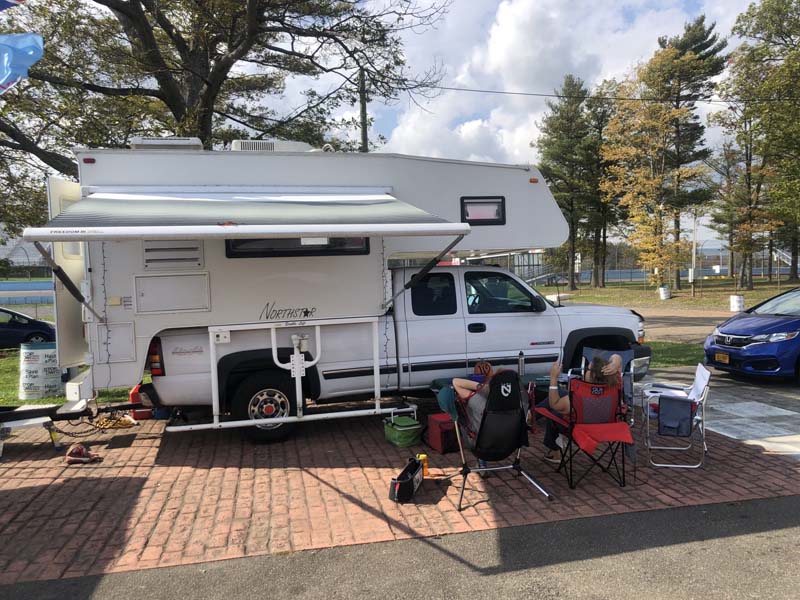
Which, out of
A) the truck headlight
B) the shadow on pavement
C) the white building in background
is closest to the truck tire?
the shadow on pavement

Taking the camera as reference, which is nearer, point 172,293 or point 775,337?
point 172,293

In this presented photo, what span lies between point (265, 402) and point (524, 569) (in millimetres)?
3232

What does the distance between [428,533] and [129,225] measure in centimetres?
325

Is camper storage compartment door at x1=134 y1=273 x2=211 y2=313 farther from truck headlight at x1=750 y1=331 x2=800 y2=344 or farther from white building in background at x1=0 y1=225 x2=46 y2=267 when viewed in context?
truck headlight at x1=750 y1=331 x2=800 y2=344

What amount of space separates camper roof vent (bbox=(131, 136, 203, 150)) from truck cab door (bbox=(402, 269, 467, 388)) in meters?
2.68

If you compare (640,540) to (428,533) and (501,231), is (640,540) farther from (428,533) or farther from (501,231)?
(501,231)

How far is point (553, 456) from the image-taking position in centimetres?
529

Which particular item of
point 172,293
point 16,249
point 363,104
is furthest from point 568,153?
point 172,293

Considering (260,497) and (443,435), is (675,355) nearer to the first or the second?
(443,435)

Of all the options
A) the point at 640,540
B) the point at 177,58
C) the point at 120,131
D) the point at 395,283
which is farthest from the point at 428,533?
the point at 177,58

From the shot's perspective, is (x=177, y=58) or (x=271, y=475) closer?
(x=271, y=475)

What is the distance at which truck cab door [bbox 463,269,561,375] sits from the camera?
6.39 metres

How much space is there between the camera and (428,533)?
3885 mm

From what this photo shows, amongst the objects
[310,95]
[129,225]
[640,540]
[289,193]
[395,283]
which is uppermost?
[310,95]
